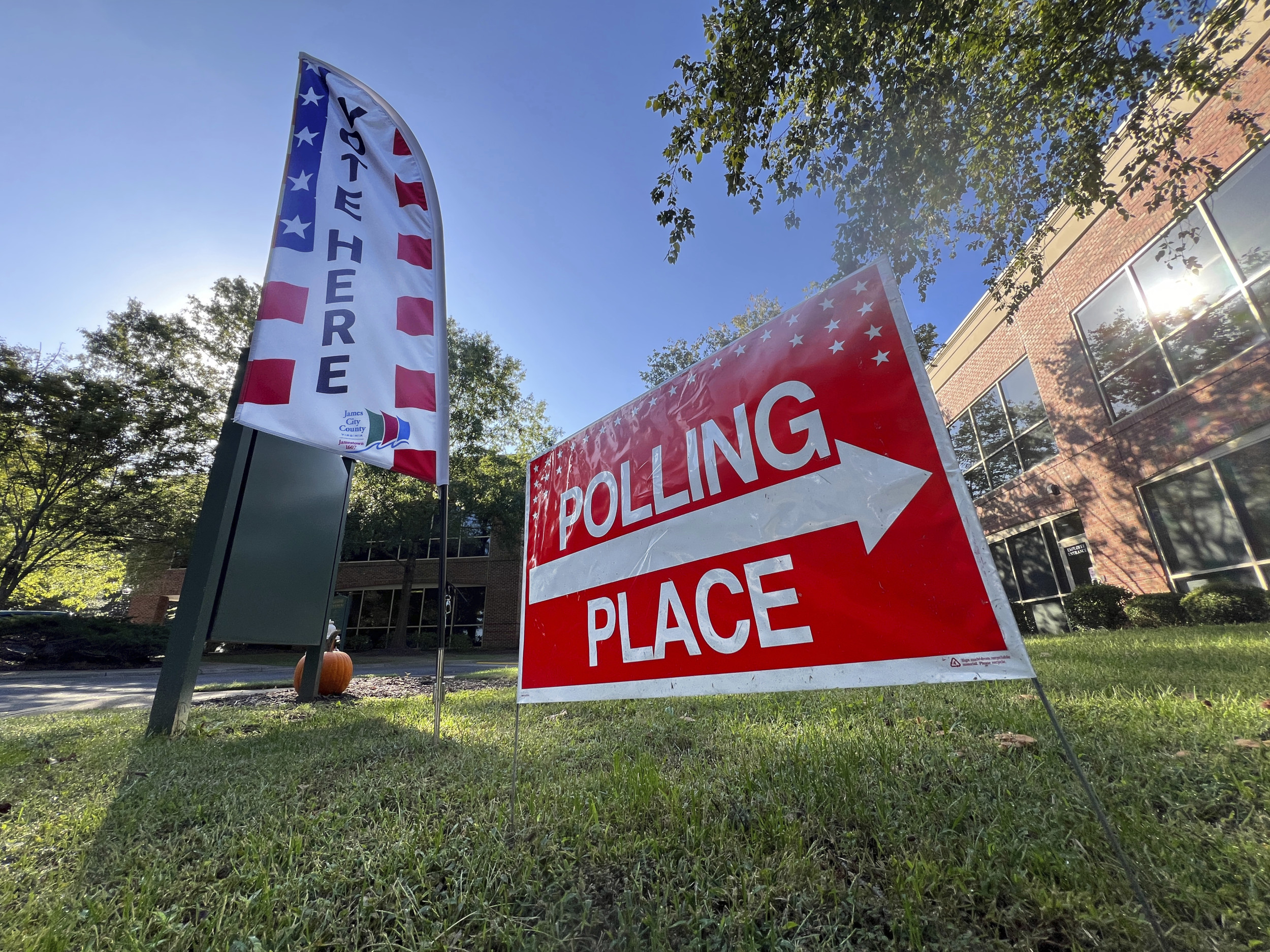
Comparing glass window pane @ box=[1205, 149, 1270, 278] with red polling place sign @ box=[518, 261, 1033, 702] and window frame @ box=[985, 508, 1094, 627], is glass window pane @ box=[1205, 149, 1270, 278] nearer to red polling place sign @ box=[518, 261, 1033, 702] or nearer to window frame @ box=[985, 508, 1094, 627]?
window frame @ box=[985, 508, 1094, 627]

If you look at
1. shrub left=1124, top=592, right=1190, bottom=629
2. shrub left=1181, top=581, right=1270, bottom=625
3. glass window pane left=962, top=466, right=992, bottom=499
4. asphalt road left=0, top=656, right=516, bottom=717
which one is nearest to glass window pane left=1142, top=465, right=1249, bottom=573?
shrub left=1181, top=581, right=1270, bottom=625

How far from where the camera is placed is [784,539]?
1.83 metres

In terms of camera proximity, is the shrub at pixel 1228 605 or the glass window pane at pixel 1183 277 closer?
the shrub at pixel 1228 605

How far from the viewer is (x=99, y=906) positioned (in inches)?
58.2

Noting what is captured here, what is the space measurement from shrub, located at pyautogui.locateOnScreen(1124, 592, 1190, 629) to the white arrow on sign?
1076 centimetres

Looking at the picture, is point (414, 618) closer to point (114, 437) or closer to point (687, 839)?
point (114, 437)

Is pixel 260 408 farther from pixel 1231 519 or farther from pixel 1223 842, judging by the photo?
pixel 1231 519

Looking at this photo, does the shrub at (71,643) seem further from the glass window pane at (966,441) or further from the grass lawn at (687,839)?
the glass window pane at (966,441)

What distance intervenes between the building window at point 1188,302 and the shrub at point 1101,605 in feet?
11.5

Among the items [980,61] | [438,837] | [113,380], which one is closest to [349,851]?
[438,837]

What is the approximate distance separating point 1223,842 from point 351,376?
4.83 m

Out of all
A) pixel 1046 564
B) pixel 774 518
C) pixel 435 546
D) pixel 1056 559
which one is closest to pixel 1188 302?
pixel 1056 559

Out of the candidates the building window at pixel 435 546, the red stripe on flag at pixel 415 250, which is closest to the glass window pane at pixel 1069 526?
the red stripe on flag at pixel 415 250

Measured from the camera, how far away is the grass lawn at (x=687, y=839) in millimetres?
1347
